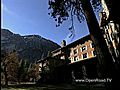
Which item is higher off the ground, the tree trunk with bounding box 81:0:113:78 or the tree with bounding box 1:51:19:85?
the tree with bounding box 1:51:19:85

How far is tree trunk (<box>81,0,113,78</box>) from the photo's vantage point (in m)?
6.85

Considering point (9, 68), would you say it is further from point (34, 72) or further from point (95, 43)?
point (95, 43)

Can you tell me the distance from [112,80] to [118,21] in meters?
2.43

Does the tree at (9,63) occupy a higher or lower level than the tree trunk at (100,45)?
higher

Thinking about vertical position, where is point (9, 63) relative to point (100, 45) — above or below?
above

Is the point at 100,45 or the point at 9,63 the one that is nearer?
the point at 100,45

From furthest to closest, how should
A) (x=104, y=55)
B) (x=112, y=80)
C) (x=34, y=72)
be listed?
(x=34, y=72)
(x=104, y=55)
(x=112, y=80)

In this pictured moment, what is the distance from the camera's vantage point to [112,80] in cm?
657

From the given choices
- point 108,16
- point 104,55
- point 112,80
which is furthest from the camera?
point 108,16

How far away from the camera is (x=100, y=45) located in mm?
7395

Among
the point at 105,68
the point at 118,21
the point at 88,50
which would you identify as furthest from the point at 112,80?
the point at 88,50

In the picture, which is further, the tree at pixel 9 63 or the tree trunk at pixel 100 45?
the tree at pixel 9 63

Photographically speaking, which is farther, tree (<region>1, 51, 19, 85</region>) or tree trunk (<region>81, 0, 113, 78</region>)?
tree (<region>1, 51, 19, 85</region>)

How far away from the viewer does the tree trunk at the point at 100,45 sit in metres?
6.85
